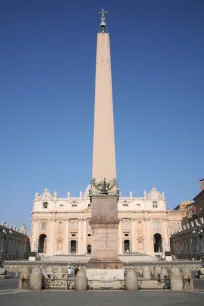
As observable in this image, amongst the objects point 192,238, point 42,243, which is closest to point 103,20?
point 192,238

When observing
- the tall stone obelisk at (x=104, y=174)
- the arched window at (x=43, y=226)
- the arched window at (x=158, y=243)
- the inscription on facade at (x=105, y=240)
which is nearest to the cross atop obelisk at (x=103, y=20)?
the tall stone obelisk at (x=104, y=174)

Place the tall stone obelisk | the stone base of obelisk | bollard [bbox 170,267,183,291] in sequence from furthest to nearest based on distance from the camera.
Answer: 1. the tall stone obelisk
2. the stone base of obelisk
3. bollard [bbox 170,267,183,291]

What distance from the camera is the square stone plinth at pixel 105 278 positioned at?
11258 mm

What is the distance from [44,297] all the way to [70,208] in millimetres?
64882

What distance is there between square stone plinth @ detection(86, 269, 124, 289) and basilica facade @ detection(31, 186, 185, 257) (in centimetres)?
6025

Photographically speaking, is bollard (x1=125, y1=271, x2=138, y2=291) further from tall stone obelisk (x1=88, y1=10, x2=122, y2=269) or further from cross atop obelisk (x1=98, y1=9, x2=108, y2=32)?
cross atop obelisk (x1=98, y1=9, x2=108, y2=32)

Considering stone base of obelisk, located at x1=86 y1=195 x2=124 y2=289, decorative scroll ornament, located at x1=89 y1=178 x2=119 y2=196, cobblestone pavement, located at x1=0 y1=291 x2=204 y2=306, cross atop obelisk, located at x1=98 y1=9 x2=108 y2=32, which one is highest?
cross atop obelisk, located at x1=98 y1=9 x2=108 y2=32

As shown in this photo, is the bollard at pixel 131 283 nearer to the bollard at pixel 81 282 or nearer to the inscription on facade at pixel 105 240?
the inscription on facade at pixel 105 240

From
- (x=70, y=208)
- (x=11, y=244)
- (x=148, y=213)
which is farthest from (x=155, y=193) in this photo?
(x=11, y=244)

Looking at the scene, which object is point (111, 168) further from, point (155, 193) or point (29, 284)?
point (155, 193)

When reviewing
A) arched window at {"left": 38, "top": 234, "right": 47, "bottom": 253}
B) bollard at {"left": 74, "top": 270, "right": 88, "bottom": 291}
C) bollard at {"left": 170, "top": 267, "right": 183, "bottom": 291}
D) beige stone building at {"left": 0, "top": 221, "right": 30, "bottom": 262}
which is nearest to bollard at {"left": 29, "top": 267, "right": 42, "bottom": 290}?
bollard at {"left": 74, "top": 270, "right": 88, "bottom": 291}

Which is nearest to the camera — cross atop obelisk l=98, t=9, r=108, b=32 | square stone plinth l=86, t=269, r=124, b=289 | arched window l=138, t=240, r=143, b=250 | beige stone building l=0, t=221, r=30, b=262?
square stone plinth l=86, t=269, r=124, b=289

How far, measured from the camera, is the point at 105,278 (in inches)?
456

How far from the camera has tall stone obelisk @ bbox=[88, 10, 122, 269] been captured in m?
11.8
